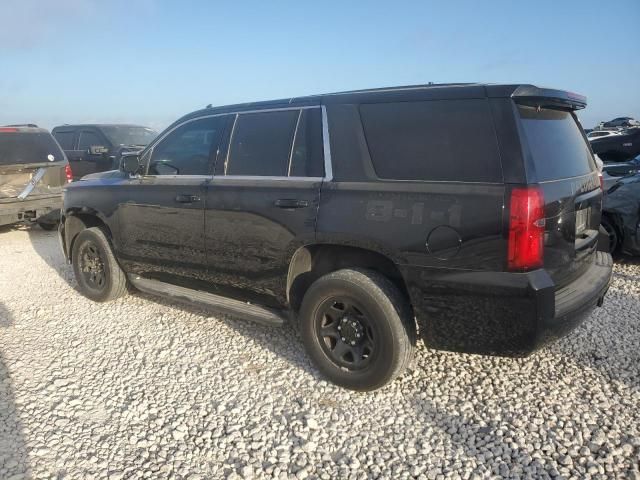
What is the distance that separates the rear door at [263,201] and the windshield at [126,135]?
7956 mm

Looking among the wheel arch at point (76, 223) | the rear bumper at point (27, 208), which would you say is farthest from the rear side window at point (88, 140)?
the wheel arch at point (76, 223)

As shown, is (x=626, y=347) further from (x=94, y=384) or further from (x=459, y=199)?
(x=94, y=384)

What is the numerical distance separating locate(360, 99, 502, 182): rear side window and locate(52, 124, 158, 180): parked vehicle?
847 centimetres

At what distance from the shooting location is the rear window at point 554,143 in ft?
9.02

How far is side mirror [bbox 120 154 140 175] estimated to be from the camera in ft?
14.7

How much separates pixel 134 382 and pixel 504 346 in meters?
2.39

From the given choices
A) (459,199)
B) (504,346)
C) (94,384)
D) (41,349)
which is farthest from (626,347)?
(41,349)

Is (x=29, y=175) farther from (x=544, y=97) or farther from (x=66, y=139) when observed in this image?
(x=544, y=97)

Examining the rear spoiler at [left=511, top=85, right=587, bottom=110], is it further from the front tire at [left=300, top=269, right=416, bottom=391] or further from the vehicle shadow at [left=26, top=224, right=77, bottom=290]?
the vehicle shadow at [left=26, top=224, right=77, bottom=290]

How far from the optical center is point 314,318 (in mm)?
3328

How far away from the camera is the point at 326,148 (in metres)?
3.31

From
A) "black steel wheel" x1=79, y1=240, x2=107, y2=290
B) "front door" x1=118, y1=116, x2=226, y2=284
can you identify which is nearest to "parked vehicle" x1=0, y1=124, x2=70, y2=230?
"black steel wheel" x1=79, y1=240, x2=107, y2=290

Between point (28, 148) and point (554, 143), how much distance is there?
7.77 metres

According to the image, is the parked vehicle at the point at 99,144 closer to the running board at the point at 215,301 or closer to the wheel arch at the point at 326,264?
the running board at the point at 215,301
